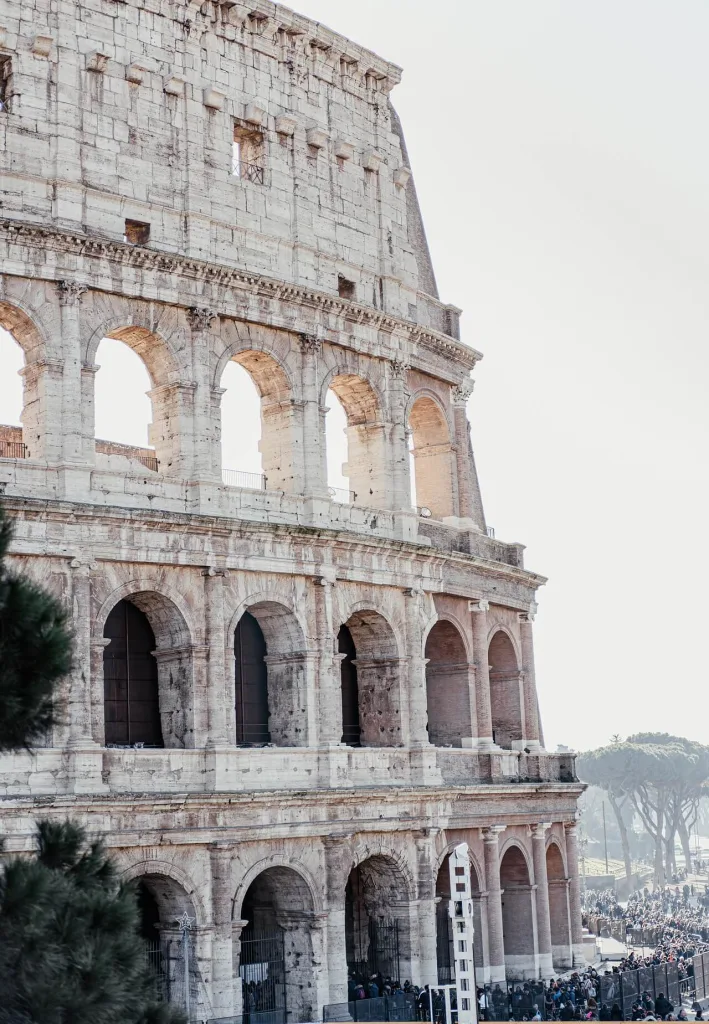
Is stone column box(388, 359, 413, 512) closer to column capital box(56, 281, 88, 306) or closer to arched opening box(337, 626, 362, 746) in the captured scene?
arched opening box(337, 626, 362, 746)

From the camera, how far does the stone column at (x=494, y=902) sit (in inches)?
1113

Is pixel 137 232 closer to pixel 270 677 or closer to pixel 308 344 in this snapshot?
pixel 308 344

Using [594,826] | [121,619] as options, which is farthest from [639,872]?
[121,619]

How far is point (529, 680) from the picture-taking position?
106ft

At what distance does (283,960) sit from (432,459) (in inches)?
423

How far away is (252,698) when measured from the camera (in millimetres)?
26453

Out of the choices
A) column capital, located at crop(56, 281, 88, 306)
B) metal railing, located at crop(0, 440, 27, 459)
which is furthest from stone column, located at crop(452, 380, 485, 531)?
column capital, located at crop(56, 281, 88, 306)

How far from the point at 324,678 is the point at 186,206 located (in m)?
8.63

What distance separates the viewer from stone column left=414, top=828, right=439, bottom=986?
26.6 meters

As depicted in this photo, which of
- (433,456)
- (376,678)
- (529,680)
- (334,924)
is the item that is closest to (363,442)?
(433,456)

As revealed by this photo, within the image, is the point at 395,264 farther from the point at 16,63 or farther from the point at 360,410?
the point at 16,63

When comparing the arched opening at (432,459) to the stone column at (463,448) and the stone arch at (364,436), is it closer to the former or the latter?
the stone column at (463,448)

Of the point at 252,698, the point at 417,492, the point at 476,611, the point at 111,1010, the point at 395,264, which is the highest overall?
the point at 395,264

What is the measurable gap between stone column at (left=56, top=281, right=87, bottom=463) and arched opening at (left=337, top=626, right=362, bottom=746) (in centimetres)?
710
